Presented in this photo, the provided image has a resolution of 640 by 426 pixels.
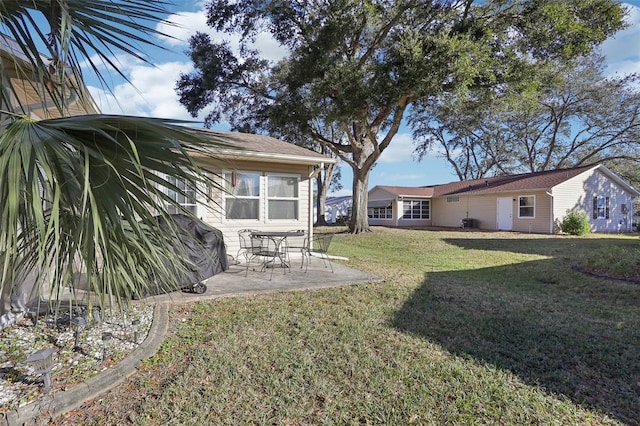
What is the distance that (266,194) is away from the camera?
8984 mm

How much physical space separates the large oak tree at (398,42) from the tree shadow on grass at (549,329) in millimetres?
7848

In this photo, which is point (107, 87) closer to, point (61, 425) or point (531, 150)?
point (61, 425)

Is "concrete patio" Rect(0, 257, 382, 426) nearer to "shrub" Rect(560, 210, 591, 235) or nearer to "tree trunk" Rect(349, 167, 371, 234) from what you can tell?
"tree trunk" Rect(349, 167, 371, 234)

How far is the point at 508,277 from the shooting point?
7938mm

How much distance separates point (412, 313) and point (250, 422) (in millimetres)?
2971

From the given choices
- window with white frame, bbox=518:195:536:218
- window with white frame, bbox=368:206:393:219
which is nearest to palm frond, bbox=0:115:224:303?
window with white frame, bbox=518:195:536:218

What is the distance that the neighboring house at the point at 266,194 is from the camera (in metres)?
8.54

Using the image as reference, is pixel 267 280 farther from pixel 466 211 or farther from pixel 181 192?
pixel 466 211

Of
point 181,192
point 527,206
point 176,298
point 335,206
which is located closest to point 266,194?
point 176,298

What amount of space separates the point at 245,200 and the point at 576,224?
1745 cm

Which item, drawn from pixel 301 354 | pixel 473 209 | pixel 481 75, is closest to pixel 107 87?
pixel 301 354

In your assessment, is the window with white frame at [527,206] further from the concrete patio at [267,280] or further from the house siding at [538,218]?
the concrete patio at [267,280]

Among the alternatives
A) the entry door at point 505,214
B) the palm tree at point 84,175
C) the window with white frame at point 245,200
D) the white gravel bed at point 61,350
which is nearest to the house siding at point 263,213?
the window with white frame at point 245,200

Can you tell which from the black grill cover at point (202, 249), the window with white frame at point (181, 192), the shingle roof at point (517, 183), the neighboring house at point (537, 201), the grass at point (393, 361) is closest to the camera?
the window with white frame at point (181, 192)
